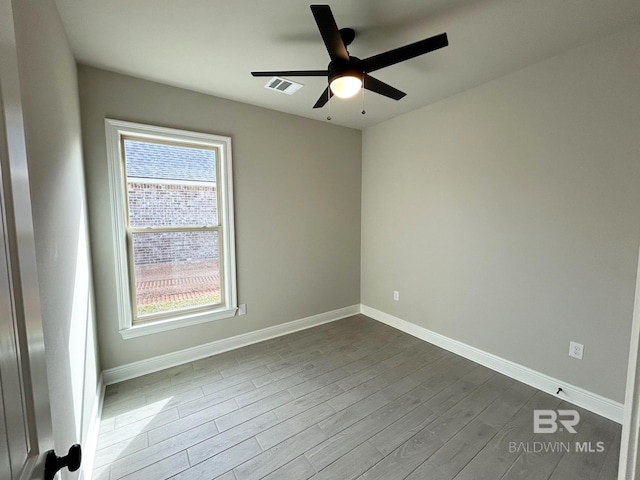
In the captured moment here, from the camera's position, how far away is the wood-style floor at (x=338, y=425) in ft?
5.18

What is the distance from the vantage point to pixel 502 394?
2.20 m

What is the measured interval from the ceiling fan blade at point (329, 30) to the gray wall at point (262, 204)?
1.61 metres

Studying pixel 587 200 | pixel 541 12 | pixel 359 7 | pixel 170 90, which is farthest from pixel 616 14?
pixel 170 90

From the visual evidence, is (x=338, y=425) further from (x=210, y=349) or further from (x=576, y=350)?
(x=576, y=350)

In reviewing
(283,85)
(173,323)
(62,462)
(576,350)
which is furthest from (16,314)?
(576,350)

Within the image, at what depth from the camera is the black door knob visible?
2.02 ft

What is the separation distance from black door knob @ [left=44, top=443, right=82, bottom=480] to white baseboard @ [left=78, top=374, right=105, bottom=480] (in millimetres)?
1097

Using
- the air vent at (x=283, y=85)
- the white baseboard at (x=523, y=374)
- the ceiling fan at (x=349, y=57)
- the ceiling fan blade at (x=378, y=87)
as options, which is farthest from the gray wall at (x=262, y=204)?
the ceiling fan blade at (x=378, y=87)

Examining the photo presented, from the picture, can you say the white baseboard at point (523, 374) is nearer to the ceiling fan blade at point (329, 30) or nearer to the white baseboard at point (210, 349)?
the white baseboard at point (210, 349)

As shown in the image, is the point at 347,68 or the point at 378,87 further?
Result: the point at 378,87

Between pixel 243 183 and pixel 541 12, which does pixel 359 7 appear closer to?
pixel 541 12

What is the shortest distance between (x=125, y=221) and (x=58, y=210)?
44.8 inches

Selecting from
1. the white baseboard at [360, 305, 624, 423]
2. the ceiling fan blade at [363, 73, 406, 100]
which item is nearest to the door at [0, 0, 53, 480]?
the ceiling fan blade at [363, 73, 406, 100]

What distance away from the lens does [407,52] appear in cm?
151
